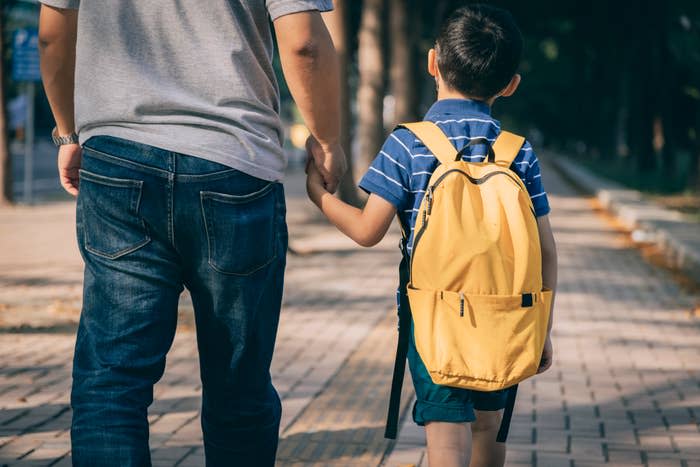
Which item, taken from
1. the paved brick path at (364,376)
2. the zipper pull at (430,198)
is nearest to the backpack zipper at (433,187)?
the zipper pull at (430,198)

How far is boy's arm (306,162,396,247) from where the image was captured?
3021 millimetres

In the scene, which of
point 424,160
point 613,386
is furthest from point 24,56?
point 424,160

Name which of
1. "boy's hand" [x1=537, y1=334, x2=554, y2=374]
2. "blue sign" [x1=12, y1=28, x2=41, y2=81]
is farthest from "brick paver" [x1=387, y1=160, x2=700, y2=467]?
"blue sign" [x1=12, y1=28, x2=41, y2=81]

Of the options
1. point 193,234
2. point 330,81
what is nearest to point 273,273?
point 193,234

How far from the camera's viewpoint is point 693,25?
1941 centimetres

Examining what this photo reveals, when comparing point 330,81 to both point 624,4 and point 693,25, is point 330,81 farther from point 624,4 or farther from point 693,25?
point 624,4

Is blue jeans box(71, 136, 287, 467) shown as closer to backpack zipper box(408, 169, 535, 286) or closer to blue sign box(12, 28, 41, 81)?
backpack zipper box(408, 169, 535, 286)

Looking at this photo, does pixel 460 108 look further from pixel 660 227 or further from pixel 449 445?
pixel 660 227

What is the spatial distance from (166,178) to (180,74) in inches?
10.1

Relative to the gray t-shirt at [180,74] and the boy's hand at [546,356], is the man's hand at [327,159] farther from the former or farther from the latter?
the boy's hand at [546,356]

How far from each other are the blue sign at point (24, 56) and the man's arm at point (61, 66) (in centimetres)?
1459

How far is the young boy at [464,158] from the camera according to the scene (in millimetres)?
3008

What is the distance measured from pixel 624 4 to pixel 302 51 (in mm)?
28418

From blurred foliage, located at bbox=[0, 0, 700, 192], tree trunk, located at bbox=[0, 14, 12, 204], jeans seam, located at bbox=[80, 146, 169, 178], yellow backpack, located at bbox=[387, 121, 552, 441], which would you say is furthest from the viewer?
blurred foliage, located at bbox=[0, 0, 700, 192]
